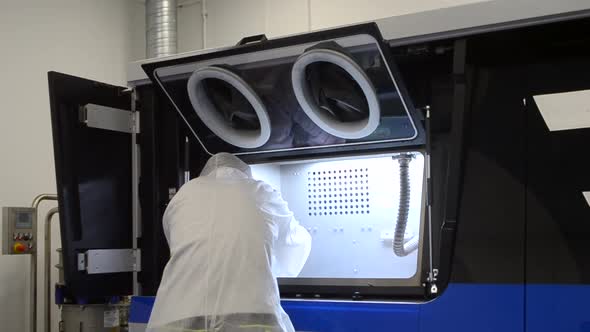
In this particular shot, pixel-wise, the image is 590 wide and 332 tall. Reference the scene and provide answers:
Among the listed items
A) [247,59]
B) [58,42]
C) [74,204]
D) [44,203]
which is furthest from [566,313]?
[58,42]

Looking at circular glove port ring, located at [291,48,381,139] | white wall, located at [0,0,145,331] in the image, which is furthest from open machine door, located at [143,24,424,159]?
white wall, located at [0,0,145,331]

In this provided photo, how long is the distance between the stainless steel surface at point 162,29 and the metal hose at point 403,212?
2.02 metres

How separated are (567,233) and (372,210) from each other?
79cm

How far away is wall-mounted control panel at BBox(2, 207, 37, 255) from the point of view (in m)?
3.14

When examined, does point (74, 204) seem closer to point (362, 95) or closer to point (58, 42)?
point (362, 95)

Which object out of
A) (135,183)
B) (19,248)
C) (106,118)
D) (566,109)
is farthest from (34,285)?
(566,109)

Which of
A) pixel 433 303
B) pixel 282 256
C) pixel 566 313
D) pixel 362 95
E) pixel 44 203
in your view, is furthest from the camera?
pixel 44 203

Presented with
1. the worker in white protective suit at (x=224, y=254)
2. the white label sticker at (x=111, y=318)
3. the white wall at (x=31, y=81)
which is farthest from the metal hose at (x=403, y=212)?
the white wall at (x=31, y=81)

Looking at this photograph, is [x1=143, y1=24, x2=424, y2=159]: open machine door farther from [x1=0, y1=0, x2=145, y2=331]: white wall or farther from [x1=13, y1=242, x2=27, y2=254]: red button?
[x1=0, y1=0, x2=145, y2=331]: white wall

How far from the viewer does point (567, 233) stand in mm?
1742

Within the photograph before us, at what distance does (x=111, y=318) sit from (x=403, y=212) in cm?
125

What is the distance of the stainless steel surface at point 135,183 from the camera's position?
2486 mm

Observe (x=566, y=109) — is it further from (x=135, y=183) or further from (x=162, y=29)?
(x=162, y=29)

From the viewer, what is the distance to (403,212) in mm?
2238
